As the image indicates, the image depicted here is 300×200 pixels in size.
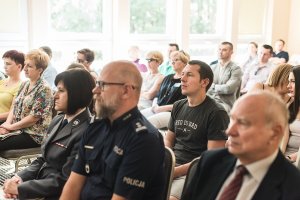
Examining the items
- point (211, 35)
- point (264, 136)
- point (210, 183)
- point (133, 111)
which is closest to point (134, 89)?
point (133, 111)

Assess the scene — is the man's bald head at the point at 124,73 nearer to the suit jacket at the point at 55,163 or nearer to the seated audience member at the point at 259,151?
the suit jacket at the point at 55,163

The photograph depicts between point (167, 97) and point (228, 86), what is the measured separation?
1080 mm

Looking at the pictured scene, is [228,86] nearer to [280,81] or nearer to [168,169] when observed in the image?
[280,81]

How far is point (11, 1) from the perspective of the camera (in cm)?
623

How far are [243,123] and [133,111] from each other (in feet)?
2.25

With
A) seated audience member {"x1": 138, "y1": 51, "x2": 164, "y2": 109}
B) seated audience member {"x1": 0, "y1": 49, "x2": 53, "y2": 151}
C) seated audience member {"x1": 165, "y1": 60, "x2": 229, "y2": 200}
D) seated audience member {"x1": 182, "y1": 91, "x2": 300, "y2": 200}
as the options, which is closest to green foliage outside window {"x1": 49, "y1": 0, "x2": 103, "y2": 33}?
seated audience member {"x1": 138, "y1": 51, "x2": 164, "y2": 109}

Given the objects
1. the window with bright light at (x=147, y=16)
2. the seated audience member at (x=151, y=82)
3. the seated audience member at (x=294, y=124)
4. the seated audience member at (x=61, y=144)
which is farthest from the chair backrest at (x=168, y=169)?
the window with bright light at (x=147, y=16)

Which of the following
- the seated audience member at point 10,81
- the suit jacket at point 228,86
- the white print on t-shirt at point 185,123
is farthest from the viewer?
the suit jacket at point 228,86

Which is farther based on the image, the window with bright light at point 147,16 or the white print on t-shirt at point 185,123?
the window with bright light at point 147,16

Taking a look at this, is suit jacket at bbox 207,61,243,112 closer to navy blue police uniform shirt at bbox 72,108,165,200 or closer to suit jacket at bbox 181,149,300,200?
navy blue police uniform shirt at bbox 72,108,165,200

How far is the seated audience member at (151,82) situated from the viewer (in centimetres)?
520

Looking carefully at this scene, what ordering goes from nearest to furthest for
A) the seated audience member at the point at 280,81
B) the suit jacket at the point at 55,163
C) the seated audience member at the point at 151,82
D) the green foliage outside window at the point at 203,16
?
1. the suit jacket at the point at 55,163
2. the seated audience member at the point at 280,81
3. the seated audience member at the point at 151,82
4. the green foliage outside window at the point at 203,16

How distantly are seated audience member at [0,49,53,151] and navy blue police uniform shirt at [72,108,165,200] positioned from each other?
143 cm

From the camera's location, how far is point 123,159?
1849 millimetres
